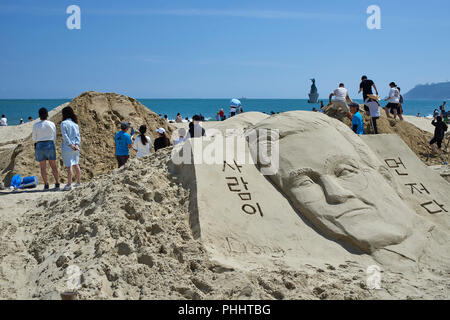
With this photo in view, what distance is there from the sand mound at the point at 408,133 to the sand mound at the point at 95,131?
4.61m

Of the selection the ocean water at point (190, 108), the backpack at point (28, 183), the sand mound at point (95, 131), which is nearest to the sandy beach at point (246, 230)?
the backpack at point (28, 183)

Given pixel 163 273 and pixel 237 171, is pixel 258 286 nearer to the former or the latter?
pixel 163 273

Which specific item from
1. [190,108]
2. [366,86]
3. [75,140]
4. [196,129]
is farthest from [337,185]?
[190,108]

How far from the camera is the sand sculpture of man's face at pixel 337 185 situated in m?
4.63

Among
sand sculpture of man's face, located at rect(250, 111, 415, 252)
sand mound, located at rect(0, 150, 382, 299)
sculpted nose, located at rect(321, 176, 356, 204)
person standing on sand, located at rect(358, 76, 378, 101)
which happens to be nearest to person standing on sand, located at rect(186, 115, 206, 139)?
sand sculpture of man's face, located at rect(250, 111, 415, 252)

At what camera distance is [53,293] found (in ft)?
11.7

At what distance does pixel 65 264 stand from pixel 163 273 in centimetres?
91

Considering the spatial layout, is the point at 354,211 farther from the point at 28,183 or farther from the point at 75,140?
the point at 28,183

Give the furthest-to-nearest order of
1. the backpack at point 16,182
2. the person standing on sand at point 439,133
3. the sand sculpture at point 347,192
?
the person standing on sand at point 439,133 < the backpack at point 16,182 < the sand sculpture at point 347,192

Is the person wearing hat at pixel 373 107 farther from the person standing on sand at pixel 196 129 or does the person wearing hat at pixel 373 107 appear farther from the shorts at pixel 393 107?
the person standing on sand at pixel 196 129

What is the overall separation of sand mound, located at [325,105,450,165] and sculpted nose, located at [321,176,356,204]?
535 centimetres

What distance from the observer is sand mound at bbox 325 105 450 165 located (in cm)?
1034

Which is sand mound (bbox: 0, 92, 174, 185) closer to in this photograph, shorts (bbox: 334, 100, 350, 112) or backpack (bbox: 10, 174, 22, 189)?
backpack (bbox: 10, 174, 22, 189)
